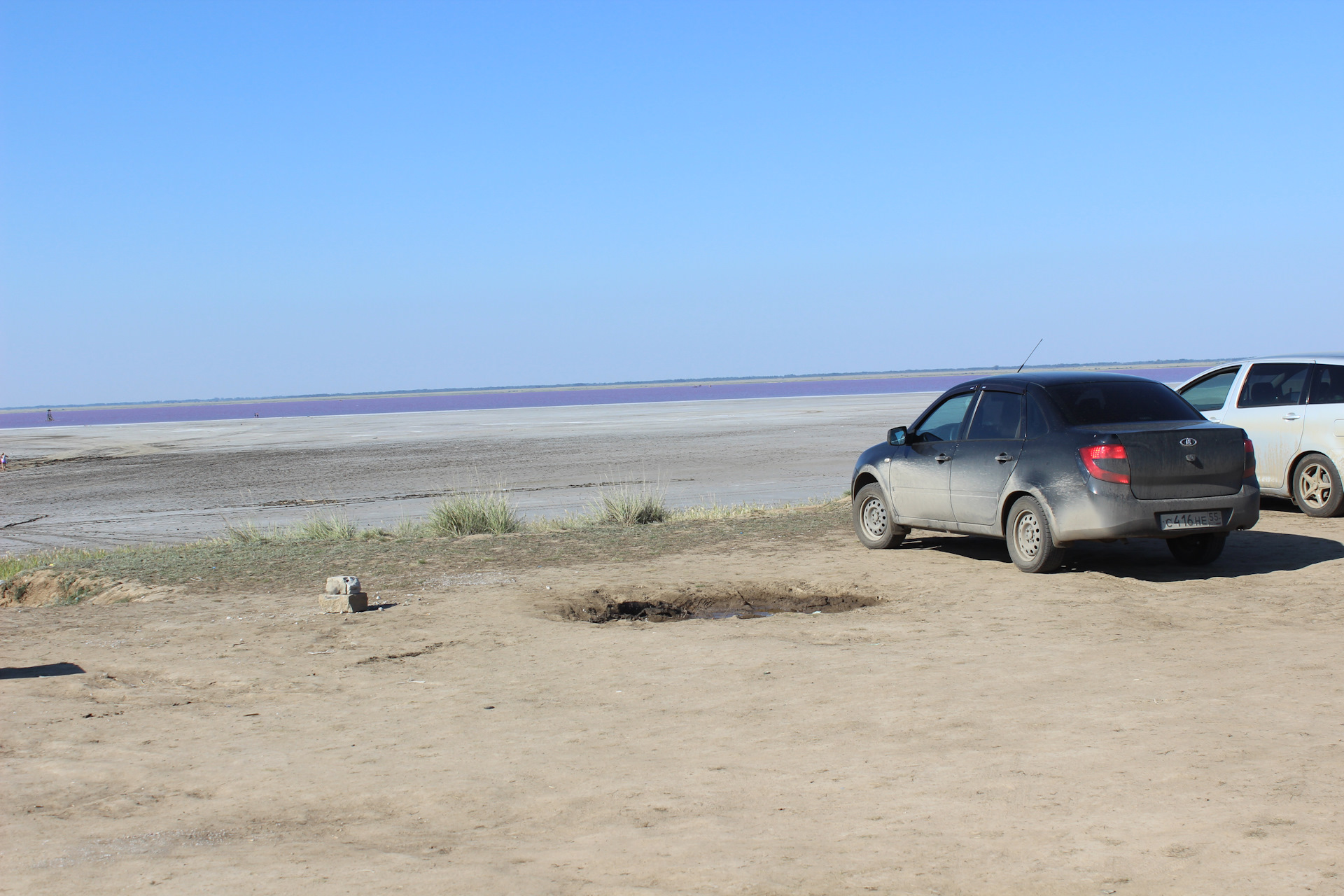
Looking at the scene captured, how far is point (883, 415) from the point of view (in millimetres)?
53500

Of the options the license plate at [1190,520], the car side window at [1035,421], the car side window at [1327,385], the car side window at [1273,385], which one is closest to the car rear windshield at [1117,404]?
the car side window at [1035,421]

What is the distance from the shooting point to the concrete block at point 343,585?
9.97 metres

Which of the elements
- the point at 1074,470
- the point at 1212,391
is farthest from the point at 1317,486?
the point at 1074,470

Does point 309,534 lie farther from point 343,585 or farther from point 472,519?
point 343,585

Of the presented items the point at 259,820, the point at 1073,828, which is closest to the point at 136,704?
the point at 259,820

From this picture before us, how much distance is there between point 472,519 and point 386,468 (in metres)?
16.2

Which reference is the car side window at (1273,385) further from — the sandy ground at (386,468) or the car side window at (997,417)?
the sandy ground at (386,468)

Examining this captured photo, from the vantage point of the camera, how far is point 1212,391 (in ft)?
46.7

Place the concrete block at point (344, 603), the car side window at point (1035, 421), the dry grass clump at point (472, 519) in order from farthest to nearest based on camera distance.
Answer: the dry grass clump at point (472, 519) < the car side window at point (1035, 421) < the concrete block at point (344, 603)

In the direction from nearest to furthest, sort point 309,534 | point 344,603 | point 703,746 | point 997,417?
point 703,746 → point 344,603 → point 997,417 → point 309,534

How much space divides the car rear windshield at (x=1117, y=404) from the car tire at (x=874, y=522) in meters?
2.41

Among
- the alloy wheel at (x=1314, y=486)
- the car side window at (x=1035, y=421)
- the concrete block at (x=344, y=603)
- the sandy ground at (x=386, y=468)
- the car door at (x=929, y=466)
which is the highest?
the car side window at (x=1035, y=421)

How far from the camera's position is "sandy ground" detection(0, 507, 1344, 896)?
432cm

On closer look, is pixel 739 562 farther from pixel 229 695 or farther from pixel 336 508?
pixel 336 508
